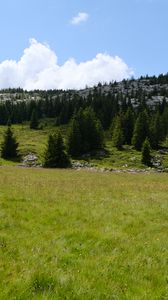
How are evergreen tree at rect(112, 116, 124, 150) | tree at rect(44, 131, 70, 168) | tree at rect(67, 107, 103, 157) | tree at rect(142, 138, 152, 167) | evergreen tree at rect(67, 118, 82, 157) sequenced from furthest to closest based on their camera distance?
evergreen tree at rect(112, 116, 124, 150), tree at rect(67, 107, 103, 157), evergreen tree at rect(67, 118, 82, 157), tree at rect(142, 138, 152, 167), tree at rect(44, 131, 70, 168)

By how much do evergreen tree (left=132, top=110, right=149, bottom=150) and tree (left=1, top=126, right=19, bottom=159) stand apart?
38476mm

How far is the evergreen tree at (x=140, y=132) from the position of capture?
111375 mm

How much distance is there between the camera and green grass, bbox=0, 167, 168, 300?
898 centimetres

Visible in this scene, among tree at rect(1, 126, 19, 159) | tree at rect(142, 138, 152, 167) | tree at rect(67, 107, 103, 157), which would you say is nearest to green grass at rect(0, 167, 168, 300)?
tree at rect(142, 138, 152, 167)

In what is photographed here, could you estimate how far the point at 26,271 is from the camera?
957 centimetres

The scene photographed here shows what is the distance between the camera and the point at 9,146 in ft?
311

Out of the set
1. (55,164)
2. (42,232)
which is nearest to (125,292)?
(42,232)

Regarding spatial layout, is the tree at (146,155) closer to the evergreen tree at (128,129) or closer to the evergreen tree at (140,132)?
the evergreen tree at (140,132)

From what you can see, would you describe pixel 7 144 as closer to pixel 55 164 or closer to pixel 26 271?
pixel 55 164

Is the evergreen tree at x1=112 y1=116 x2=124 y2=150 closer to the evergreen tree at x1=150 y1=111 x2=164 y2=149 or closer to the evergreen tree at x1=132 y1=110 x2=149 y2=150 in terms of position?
the evergreen tree at x1=132 y1=110 x2=149 y2=150

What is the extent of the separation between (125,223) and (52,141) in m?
69.6

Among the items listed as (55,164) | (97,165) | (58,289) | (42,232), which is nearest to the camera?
(58,289)

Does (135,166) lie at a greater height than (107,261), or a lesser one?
lesser

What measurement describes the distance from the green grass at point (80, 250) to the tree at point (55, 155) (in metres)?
62.6
